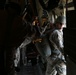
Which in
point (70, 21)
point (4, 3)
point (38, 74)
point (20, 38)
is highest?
point (4, 3)

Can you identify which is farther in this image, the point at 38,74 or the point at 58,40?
the point at 38,74

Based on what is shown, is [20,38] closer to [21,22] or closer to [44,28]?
[21,22]

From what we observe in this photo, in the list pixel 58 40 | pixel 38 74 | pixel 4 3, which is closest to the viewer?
pixel 4 3

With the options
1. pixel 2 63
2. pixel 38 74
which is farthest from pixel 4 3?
pixel 38 74

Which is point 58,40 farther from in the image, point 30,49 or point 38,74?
point 30,49

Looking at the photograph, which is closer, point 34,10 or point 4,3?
point 4,3

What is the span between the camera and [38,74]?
734 cm

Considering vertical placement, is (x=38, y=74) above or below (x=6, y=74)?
below

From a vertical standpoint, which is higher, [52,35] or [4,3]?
[4,3]

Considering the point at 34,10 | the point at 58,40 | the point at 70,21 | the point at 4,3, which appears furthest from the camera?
the point at 58,40

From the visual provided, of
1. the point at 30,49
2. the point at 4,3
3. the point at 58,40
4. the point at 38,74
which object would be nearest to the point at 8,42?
the point at 4,3

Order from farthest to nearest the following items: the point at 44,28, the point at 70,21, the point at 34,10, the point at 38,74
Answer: the point at 38,74 → the point at 44,28 → the point at 34,10 → the point at 70,21

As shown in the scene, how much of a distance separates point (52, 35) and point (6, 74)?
2905 mm

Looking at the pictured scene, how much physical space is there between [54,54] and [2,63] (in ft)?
10.1
